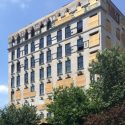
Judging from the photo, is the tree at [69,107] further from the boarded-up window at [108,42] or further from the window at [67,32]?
the window at [67,32]

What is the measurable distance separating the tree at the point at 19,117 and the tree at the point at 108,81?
1447cm

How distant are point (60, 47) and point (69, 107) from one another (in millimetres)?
21798

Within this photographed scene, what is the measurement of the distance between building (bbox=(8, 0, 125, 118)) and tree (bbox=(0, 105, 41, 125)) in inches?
329

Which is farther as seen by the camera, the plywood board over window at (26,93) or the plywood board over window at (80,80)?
the plywood board over window at (26,93)

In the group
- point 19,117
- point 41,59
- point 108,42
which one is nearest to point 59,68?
point 41,59

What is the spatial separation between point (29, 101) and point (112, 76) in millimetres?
29634

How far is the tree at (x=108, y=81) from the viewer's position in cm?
4762

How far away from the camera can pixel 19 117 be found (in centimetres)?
6200

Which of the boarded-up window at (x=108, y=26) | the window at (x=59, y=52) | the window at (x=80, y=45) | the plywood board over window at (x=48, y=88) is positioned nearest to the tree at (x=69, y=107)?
the window at (x=80, y=45)

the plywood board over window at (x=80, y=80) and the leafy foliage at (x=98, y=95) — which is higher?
the plywood board over window at (x=80, y=80)

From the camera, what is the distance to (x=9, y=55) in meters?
82.6

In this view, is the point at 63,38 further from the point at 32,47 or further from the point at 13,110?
the point at 13,110

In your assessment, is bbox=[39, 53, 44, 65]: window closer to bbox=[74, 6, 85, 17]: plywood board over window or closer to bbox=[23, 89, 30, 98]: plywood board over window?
bbox=[23, 89, 30, 98]: plywood board over window

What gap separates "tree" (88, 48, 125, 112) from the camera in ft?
156
